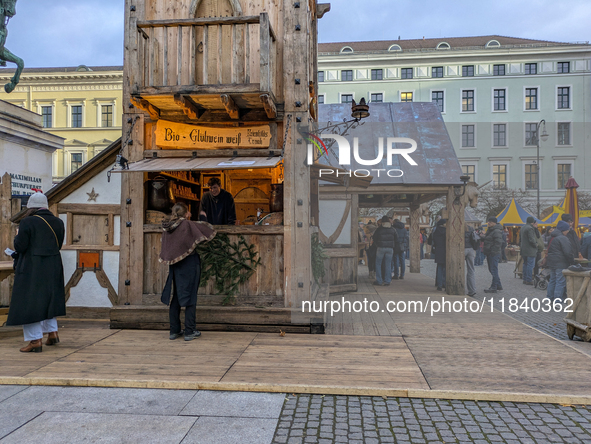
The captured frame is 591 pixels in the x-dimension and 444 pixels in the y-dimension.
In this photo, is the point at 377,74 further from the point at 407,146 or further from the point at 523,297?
the point at 523,297

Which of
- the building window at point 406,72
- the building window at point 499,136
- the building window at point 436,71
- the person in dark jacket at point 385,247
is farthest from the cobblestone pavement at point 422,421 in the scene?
the building window at point 406,72

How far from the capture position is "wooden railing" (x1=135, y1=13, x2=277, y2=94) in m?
5.86

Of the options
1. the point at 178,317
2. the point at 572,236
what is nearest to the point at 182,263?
the point at 178,317

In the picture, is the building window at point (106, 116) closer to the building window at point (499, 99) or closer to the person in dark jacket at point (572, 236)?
the building window at point (499, 99)

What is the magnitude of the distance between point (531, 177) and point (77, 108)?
3474 cm

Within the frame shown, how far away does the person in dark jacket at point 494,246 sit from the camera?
11258mm

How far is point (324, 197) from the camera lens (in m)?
11.0

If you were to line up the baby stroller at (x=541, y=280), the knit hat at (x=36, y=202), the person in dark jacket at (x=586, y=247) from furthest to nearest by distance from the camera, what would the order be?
1. the baby stroller at (x=541, y=280)
2. the person in dark jacket at (x=586, y=247)
3. the knit hat at (x=36, y=202)

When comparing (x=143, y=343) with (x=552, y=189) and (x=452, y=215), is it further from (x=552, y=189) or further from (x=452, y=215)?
(x=552, y=189)

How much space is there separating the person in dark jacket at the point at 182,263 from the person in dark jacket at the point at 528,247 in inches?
365

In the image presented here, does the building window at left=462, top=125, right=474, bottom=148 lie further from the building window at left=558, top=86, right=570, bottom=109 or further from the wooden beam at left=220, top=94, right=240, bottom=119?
the wooden beam at left=220, top=94, right=240, bottom=119

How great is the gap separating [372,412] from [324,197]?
304 inches

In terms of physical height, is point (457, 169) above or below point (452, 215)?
above

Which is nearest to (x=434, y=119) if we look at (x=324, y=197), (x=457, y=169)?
(x=457, y=169)
